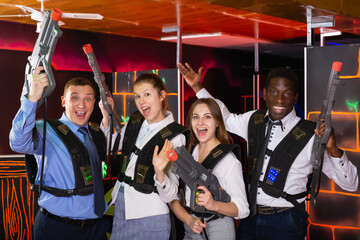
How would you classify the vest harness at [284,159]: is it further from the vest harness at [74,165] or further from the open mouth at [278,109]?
the vest harness at [74,165]

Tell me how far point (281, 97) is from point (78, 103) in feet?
3.95

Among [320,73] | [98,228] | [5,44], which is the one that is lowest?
[98,228]

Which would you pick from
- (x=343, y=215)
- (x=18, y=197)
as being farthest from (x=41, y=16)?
(x=18, y=197)

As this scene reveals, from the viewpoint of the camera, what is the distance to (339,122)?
12.2 ft

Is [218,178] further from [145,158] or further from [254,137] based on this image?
[254,137]

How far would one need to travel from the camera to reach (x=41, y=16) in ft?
7.31

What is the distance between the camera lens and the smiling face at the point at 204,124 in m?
2.64

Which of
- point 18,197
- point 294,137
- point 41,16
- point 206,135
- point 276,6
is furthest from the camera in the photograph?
point 18,197

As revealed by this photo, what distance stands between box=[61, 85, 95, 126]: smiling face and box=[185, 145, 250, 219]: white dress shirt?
756 mm

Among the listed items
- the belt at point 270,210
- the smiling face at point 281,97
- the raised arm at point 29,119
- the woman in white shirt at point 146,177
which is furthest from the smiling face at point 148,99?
the belt at point 270,210

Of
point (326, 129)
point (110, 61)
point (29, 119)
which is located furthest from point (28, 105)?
point (110, 61)

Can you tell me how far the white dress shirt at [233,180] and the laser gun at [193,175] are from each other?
0.04 metres

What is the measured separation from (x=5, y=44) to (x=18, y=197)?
5.22 ft

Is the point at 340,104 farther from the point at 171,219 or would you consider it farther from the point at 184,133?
the point at 171,219
